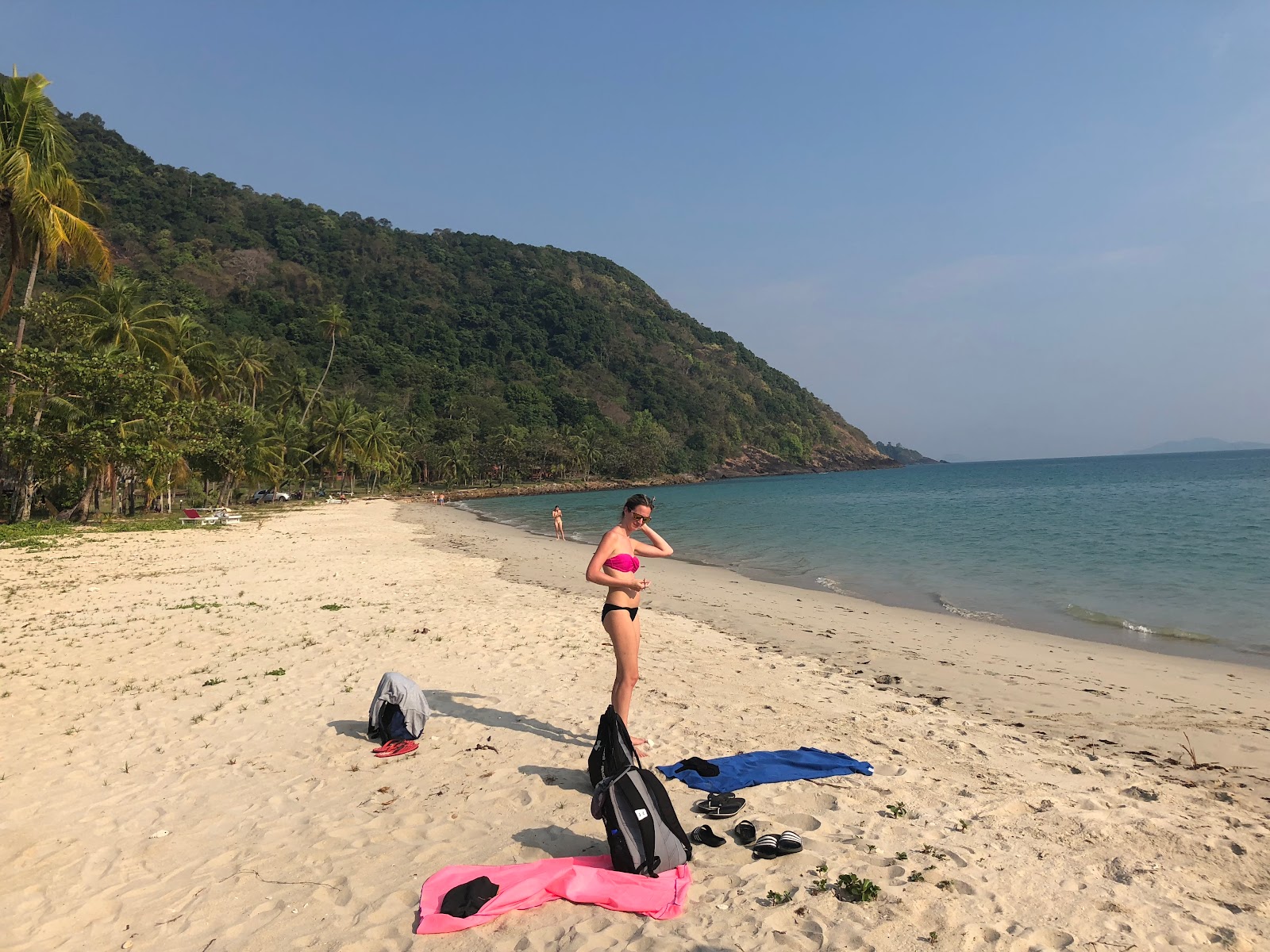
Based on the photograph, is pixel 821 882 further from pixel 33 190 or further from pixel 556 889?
pixel 33 190

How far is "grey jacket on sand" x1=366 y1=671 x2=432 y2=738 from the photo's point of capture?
5613 mm

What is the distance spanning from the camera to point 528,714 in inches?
250

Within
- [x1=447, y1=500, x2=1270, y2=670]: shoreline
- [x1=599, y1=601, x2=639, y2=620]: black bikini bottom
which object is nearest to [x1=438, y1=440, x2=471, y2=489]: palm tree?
[x1=447, y1=500, x2=1270, y2=670]: shoreline

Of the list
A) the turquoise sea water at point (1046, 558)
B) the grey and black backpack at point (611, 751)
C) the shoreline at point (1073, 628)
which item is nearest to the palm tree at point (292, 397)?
the turquoise sea water at point (1046, 558)

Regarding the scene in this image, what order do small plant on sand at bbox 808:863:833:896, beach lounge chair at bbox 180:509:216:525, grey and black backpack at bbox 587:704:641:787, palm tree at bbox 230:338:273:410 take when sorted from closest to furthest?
small plant on sand at bbox 808:863:833:896
grey and black backpack at bbox 587:704:641:787
beach lounge chair at bbox 180:509:216:525
palm tree at bbox 230:338:273:410

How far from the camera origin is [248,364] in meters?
53.4

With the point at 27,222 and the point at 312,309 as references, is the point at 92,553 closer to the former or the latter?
the point at 27,222

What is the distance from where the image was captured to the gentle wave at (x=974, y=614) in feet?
41.0

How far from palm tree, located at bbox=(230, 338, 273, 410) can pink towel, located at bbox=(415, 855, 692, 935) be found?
184 feet

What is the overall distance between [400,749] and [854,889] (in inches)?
144

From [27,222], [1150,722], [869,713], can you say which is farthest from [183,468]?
[1150,722]

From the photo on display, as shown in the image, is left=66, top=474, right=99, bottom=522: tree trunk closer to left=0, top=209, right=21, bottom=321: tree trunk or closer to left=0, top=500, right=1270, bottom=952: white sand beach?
left=0, top=209, right=21, bottom=321: tree trunk

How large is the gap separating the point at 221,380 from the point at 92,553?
2982cm

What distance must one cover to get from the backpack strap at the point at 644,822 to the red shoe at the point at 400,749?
2.45m
